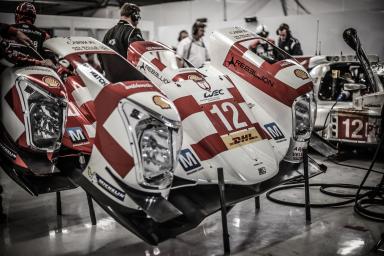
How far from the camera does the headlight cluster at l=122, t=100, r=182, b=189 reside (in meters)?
2.67

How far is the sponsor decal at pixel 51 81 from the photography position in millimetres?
3791

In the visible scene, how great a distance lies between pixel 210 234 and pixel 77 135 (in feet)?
4.48

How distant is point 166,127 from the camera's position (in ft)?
8.91

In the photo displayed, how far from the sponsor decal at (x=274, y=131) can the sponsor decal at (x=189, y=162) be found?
33.8 inches

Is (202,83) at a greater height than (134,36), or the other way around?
(134,36)

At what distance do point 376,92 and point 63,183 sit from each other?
4.13m

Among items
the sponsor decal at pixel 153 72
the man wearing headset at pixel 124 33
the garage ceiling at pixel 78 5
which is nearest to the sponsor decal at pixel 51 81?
the sponsor decal at pixel 153 72

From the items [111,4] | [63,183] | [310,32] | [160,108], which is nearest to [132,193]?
[160,108]

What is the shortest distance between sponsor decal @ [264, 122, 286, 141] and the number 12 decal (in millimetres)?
374

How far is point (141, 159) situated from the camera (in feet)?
8.74

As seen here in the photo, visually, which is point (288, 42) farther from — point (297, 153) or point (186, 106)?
point (186, 106)

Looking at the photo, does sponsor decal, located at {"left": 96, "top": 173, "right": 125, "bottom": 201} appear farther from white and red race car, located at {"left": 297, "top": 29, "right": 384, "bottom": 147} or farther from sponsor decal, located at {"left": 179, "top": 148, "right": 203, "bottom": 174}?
white and red race car, located at {"left": 297, "top": 29, "right": 384, "bottom": 147}

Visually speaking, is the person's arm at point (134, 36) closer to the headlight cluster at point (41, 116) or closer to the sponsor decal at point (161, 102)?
the headlight cluster at point (41, 116)

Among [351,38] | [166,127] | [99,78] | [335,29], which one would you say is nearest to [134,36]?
[99,78]
